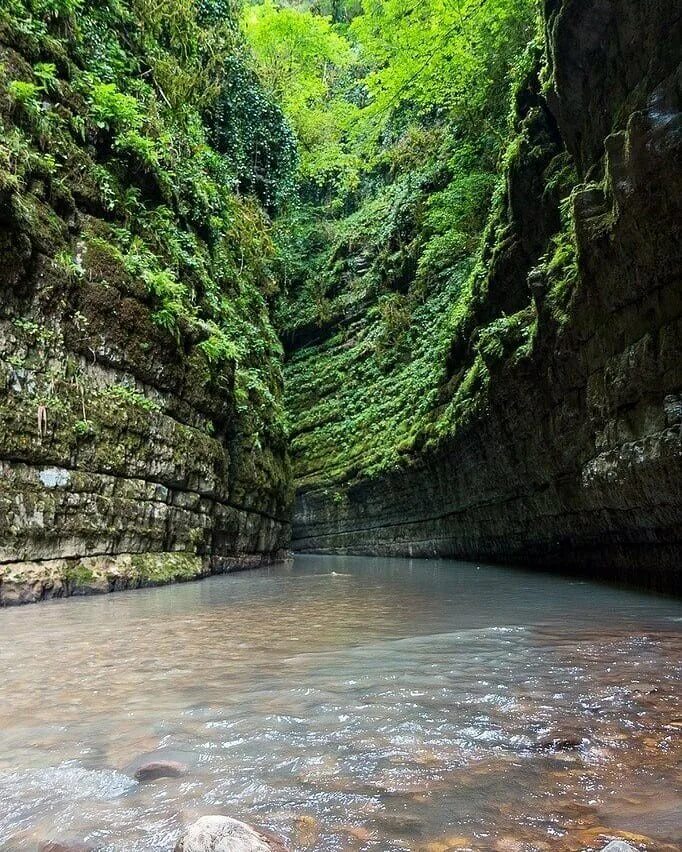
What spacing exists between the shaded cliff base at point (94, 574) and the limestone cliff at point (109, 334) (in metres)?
0.03

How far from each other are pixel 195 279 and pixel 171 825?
11065mm

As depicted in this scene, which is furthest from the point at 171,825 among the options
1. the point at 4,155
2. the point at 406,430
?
the point at 406,430

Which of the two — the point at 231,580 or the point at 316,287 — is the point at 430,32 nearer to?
the point at 316,287

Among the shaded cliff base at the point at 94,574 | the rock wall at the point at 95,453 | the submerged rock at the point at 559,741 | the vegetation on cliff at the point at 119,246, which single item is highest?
the vegetation on cliff at the point at 119,246

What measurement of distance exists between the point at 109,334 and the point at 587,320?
22.6ft

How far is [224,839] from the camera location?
1443 millimetres

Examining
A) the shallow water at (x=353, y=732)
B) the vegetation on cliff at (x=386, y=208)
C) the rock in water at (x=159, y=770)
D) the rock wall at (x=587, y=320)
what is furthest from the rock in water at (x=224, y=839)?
the vegetation on cliff at (x=386, y=208)

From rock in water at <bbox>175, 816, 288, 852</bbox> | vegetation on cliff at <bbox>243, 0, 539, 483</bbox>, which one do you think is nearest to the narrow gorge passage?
rock in water at <bbox>175, 816, 288, 852</bbox>

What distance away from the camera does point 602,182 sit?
22.4ft

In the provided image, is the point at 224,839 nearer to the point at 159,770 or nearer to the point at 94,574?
the point at 159,770

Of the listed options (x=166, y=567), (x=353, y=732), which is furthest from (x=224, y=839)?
(x=166, y=567)

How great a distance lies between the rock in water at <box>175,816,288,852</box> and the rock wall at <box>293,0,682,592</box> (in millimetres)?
5880

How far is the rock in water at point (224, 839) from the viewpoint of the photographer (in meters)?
1.43

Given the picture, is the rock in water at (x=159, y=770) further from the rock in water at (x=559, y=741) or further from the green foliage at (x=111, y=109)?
the green foliage at (x=111, y=109)
